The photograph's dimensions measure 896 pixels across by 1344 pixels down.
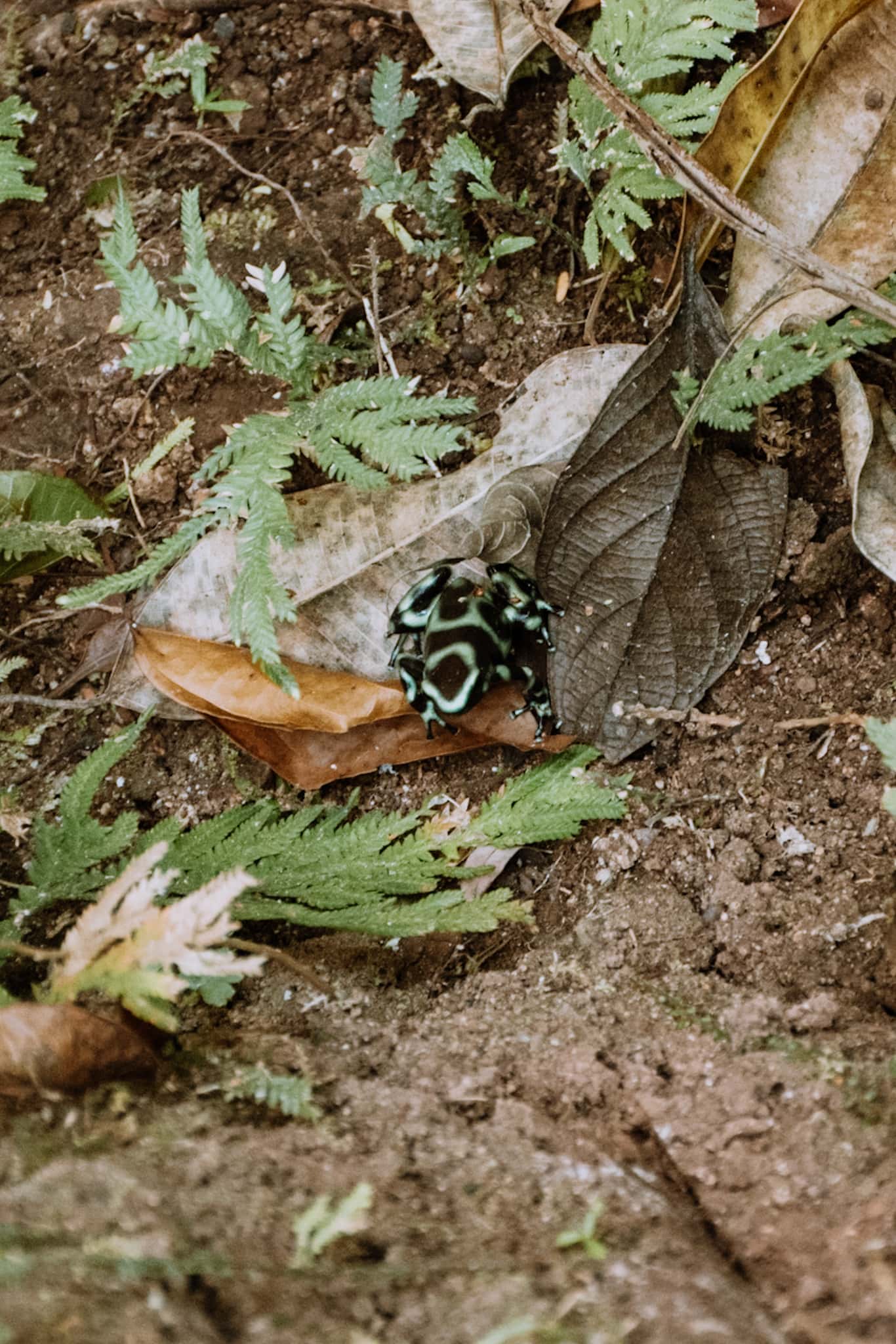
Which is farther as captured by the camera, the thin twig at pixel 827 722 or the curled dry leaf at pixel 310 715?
the curled dry leaf at pixel 310 715

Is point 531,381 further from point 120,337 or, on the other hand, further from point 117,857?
point 117,857

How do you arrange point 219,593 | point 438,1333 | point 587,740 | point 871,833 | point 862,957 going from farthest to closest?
point 219,593, point 587,740, point 871,833, point 862,957, point 438,1333

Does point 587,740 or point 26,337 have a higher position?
point 26,337

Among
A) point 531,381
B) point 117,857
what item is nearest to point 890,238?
point 531,381

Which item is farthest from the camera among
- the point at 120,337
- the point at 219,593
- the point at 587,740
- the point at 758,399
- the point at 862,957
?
the point at 120,337

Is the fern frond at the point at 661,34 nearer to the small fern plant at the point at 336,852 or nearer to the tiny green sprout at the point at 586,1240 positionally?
the small fern plant at the point at 336,852

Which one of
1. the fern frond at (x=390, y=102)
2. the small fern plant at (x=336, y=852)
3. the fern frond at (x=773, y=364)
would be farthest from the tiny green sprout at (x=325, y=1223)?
the fern frond at (x=390, y=102)
